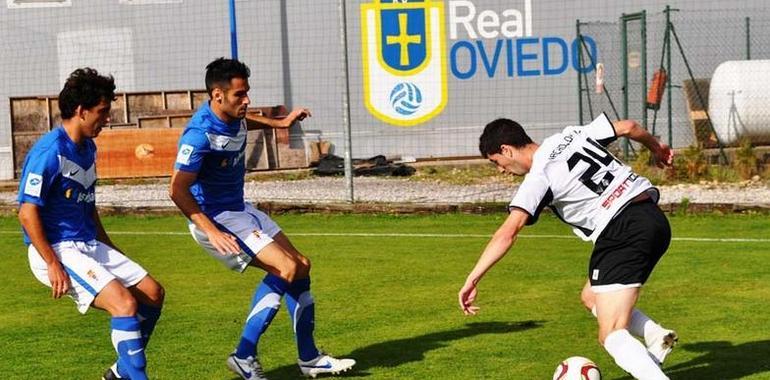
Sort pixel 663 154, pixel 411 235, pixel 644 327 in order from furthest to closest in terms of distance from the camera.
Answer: pixel 411 235, pixel 663 154, pixel 644 327

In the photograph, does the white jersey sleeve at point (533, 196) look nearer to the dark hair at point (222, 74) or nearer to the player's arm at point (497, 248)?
the player's arm at point (497, 248)

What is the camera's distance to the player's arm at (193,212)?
25.4 feet

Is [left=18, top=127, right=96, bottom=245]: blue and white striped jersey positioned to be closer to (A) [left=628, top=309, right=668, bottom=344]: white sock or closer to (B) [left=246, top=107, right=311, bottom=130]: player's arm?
(B) [left=246, top=107, right=311, bottom=130]: player's arm

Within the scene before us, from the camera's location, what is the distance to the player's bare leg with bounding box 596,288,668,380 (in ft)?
22.0

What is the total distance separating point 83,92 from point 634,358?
342cm

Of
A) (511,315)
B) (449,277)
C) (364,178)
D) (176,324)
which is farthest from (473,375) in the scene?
(364,178)

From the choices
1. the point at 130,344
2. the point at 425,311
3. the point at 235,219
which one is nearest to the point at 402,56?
the point at 425,311

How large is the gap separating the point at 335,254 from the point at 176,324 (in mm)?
3892

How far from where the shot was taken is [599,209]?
7168 millimetres

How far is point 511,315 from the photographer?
9992 mm

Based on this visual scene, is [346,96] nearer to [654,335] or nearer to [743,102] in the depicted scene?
[743,102]

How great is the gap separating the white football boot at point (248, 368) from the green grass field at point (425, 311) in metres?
0.30

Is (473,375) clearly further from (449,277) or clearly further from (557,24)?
(557,24)

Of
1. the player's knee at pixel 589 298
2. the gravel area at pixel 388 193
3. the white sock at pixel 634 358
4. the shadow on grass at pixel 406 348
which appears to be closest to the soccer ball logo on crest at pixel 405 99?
the gravel area at pixel 388 193
